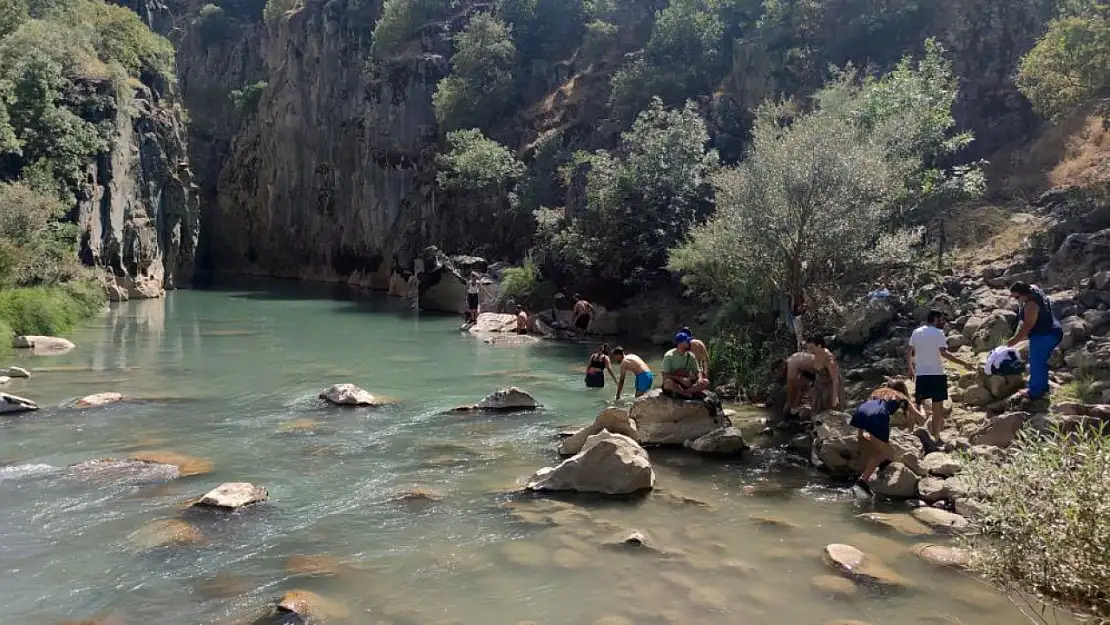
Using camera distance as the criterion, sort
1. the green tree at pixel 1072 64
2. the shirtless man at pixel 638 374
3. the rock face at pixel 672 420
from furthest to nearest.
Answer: the green tree at pixel 1072 64 → the shirtless man at pixel 638 374 → the rock face at pixel 672 420

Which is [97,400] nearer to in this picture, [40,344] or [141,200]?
[40,344]

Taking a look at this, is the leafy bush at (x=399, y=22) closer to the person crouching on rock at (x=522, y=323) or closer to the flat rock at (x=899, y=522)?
the person crouching on rock at (x=522, y=323)

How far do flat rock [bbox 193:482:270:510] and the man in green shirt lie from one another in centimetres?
646

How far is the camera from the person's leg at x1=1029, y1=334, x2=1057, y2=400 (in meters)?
11.1

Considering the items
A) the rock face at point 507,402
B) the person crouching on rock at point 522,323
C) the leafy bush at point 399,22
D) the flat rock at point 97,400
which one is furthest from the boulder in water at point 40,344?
the leafy bush at point 399,22

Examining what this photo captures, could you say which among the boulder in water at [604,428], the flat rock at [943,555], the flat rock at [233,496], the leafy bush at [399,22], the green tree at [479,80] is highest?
the leafy bush at [399,22]

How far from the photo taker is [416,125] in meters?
51.7

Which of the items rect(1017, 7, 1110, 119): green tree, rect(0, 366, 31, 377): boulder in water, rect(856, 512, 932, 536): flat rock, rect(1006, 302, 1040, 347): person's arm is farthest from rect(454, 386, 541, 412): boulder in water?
rect(1017, 7, 1110, 119): green tree

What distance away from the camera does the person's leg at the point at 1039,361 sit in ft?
36.5

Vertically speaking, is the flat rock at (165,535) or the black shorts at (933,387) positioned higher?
the black shorts at (933,387)

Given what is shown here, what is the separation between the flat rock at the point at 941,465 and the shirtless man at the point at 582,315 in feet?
55.6

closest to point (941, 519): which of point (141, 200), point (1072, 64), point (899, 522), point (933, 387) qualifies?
point (899, 522)

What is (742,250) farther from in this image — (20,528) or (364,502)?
(20,528)

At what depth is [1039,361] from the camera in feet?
36.8
